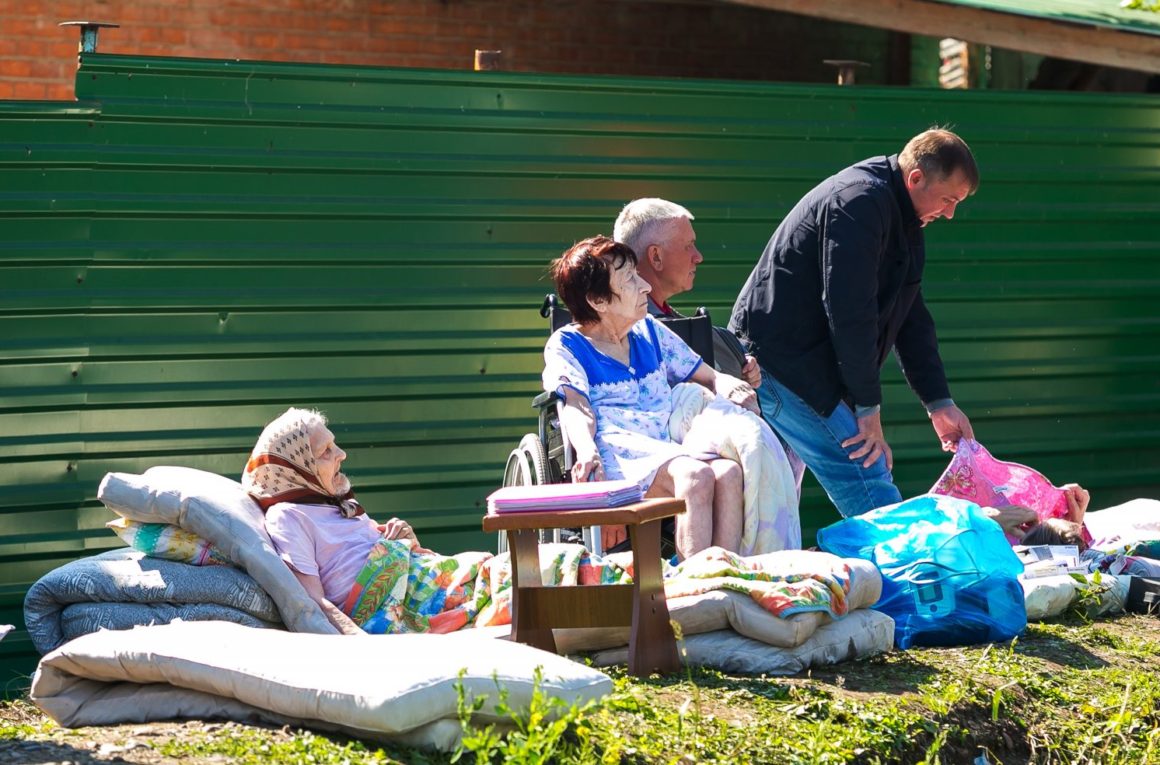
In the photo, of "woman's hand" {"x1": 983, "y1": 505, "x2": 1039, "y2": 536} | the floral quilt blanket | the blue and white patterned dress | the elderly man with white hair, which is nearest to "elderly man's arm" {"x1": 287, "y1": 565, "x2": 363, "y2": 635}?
the floral quilt blanket

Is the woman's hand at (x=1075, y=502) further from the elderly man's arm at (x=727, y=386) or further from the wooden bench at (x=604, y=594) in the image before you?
the wooden bench at (x=604, y=594)

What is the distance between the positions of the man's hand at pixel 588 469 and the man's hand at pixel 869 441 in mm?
1155

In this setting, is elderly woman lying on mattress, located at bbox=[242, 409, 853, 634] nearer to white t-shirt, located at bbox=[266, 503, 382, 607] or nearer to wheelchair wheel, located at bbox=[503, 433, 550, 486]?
white t-shirt, located at bbox=[266, 503, 382, 607]

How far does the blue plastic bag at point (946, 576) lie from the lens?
5.05 meters

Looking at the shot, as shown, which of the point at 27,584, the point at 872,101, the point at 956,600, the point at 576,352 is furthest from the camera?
the point at 872,101

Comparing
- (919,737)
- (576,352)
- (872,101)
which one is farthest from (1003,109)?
(919,737)

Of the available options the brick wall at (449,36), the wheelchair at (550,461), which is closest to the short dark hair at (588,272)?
the wheelchair at (550,461)

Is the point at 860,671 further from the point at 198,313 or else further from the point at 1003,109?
the point at 1003,109

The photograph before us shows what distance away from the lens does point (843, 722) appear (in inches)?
158

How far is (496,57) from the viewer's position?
293 inches

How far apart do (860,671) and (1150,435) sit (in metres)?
4.47

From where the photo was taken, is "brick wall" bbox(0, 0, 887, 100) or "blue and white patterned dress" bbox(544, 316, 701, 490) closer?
"blue and white patterned dress" bbox(544, 316, 701, 490)

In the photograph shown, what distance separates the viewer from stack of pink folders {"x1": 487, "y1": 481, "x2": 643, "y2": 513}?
4281 millimetres

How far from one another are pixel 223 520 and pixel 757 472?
175 centimetres
